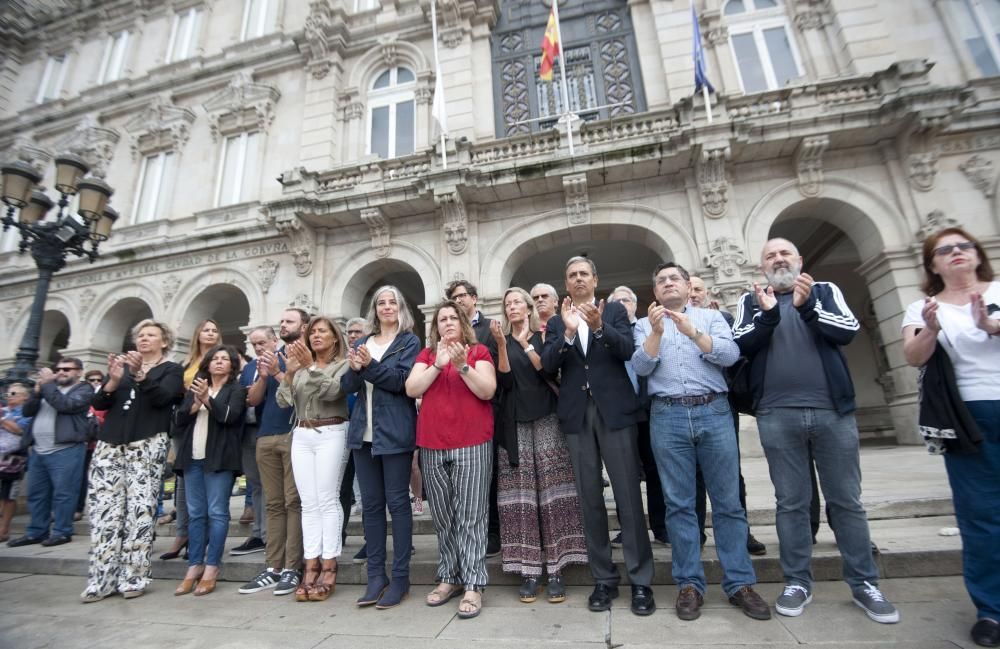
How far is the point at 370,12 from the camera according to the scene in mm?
13578

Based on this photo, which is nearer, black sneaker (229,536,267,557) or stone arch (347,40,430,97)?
black sneaker (229,536,267,557)

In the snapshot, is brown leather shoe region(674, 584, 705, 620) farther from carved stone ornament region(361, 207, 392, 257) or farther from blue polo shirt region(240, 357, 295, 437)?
carved stone ornament region(361, 207, 392, 257)

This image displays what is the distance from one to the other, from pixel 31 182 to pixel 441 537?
8.73 m

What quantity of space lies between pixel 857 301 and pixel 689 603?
604 inches

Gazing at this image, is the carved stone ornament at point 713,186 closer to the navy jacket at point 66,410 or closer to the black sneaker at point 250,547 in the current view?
the black sneaker at point 250,547

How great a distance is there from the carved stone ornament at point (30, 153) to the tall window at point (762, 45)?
21.7 metres

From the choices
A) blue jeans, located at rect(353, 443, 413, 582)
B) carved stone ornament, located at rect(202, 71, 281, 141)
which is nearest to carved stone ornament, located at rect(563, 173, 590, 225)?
blue jeans, located at rect(353, 443, 413, 582)

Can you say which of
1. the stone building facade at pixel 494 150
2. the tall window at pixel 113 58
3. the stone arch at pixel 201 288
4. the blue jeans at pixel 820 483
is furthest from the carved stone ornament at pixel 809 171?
the tall window at pixel 113 58

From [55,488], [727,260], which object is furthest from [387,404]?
[727,260]

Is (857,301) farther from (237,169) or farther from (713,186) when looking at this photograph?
(237,169)

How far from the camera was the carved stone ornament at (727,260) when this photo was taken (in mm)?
8922

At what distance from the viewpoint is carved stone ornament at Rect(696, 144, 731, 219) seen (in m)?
9.22

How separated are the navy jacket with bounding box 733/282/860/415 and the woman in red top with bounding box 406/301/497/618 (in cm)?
177

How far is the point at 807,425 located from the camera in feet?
9.05
